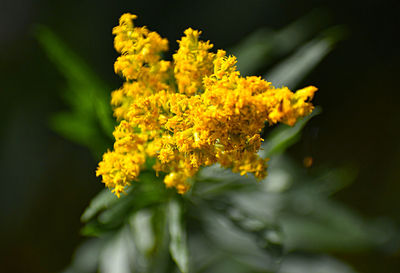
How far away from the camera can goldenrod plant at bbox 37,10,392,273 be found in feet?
3.55

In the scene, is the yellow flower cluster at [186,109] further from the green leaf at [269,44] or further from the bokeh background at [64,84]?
the bokeh background at [64,84]

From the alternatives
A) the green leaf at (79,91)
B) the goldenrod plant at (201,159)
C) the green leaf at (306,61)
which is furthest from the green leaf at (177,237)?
the green leaf at (306,61)

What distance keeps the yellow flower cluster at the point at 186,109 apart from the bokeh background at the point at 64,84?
1.16m

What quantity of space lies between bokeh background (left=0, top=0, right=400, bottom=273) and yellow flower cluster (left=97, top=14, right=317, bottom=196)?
1156mm

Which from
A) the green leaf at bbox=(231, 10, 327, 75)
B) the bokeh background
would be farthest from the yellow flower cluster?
the bokeh background

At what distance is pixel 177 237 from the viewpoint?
1.41 metres

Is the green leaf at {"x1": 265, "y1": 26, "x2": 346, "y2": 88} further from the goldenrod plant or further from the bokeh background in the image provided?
the bokeh background

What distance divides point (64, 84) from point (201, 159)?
5.90ft

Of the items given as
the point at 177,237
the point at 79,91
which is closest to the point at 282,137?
the point at 177,237

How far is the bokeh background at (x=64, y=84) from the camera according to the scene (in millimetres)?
2555

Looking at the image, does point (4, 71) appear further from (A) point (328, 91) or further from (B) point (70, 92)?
(A) point (328, 91)

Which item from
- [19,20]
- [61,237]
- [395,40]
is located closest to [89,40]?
[19,20]

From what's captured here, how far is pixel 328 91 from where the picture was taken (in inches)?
110

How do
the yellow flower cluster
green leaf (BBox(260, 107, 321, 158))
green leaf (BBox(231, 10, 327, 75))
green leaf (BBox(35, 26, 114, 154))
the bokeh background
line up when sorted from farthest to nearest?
the bokeh background, green leaf (BBox(231, 10, 327, 75)), green leaf (BBox(35, 26, 114, 154)), green leaf (BBox(260, 107, 321, 158)), the yellow flower cluster
